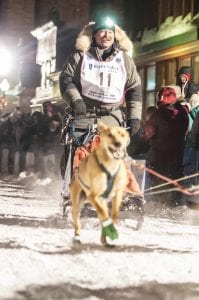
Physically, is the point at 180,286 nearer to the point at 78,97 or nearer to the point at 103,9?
the point at 78,97

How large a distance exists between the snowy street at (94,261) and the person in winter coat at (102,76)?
1273 millimetres

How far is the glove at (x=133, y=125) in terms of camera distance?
18.8ft

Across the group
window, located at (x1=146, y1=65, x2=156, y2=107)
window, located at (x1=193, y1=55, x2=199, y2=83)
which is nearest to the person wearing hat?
window, located at (x1=193, y1=55, x2=199, y2=83)

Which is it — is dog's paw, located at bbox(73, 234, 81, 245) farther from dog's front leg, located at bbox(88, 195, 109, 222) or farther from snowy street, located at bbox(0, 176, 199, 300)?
dog's front leg, located at bbox(88, 195, 109, 222)

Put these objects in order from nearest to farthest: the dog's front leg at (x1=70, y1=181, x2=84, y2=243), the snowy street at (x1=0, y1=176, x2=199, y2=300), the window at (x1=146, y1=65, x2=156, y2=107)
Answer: the snowy street at (x1=0, y1=176, x2=199, y2=300), the dog's front leg at (x1=70, y1=181, x2=84, y2=243), the window at (x1=146, y1=65, x2=156, y2=107)

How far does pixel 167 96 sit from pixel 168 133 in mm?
612

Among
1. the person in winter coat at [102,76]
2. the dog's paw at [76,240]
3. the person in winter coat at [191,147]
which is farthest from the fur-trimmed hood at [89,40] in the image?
the person in winter coat at [191,147]

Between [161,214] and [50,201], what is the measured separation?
7.76ft

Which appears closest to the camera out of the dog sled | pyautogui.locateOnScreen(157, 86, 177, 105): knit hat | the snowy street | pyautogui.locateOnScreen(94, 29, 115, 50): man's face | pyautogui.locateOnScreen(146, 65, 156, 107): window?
the snowy street

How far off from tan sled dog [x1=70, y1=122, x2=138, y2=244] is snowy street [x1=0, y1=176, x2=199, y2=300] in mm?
339

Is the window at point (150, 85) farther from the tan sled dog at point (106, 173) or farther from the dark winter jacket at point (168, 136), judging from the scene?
the tan sled dog at point (106, 173)

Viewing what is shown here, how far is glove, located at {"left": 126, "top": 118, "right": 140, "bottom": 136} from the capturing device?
5742 millimetres

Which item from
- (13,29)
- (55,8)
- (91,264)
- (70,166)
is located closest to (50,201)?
(70,166)

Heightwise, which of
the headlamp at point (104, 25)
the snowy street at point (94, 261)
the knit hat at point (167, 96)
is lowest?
the snowy street at point (94, 261)
